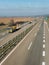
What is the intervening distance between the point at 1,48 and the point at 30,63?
313 centimetres

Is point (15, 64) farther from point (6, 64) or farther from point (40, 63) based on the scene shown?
point (40, 63)

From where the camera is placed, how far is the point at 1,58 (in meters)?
14.5

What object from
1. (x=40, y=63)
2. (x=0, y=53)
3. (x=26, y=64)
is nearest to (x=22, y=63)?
(x=26, y=64)

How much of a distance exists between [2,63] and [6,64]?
0.54 meters

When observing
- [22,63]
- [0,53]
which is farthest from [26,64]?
[0,53]

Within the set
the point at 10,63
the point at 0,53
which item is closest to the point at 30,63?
the point at 10,63

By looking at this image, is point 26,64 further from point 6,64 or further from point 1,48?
point 1,48

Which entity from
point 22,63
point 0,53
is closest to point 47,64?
point 22,63

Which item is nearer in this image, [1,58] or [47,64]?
[47,64]

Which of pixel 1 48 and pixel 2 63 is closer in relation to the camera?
pixel 2 63

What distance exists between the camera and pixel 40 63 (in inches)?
500

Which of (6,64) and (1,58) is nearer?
(6,64)

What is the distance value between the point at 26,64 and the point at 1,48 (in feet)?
10.5

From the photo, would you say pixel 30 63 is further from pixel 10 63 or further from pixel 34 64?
pixel 10 63
